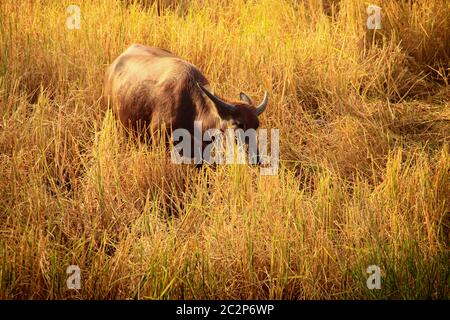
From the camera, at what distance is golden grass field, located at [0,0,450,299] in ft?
10.4

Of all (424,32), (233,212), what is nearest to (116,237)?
(233,212)

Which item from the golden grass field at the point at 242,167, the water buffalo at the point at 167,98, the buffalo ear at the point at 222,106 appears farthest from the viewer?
the water buffalo at the point at 167,98

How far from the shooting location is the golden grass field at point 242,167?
3162 mm

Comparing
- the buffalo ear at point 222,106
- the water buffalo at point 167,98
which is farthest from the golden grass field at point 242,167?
the buffalo ear at point 222,106

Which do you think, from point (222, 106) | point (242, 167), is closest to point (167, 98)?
point (222, 106)

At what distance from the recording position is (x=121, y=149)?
4.39 metres

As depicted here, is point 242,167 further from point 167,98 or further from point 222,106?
point 167,98

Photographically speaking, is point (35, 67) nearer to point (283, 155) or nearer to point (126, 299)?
point (283, 155)

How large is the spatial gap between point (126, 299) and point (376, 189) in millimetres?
1729

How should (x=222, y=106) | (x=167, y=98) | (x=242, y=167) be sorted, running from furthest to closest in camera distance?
(x=167, y=98) → (x=222, y=106) → (x=242, y=167)

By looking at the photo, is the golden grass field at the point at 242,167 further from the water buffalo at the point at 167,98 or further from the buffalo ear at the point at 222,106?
the buffalo ear at the point at 222,106

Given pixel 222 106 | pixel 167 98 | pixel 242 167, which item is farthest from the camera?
pixel 167 98

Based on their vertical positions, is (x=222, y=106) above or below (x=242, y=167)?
above

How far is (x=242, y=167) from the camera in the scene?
13.1 ft
